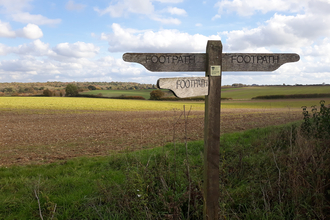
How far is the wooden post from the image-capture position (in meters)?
3.06

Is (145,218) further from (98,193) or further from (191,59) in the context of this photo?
(191,59)

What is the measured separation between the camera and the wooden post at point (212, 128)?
3059 mm

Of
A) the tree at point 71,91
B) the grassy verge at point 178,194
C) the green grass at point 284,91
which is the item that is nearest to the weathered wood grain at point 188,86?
the grassy verge at point 178,194

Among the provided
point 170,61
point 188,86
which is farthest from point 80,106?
point 188,86

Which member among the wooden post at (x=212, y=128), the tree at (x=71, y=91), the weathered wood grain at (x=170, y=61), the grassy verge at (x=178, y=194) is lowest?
the grassy verge at (x=178, y=194)

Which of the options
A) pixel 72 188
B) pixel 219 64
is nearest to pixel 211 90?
pixel 219 64

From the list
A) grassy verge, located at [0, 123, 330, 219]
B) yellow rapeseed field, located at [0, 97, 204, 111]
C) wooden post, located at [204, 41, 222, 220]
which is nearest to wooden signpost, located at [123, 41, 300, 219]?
wooden post, located at [204, 41, 222, 220]

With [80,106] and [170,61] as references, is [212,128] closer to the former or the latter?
[170,61]

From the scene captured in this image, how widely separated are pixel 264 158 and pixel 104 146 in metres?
7.13

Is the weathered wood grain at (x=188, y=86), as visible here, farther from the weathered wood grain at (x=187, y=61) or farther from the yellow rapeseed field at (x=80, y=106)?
the yellow rapeseed field at (x=80, y=106)

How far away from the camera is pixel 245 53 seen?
344 centimetres

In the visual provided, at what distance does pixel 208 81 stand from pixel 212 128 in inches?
25.0

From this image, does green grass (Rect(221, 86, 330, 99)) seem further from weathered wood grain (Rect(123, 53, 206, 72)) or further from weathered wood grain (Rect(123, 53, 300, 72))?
weathered wood grain (Rect(123, 53, 206, 72))

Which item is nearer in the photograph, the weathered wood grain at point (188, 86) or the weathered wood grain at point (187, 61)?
the weathered wood grain at point (188, 86)
